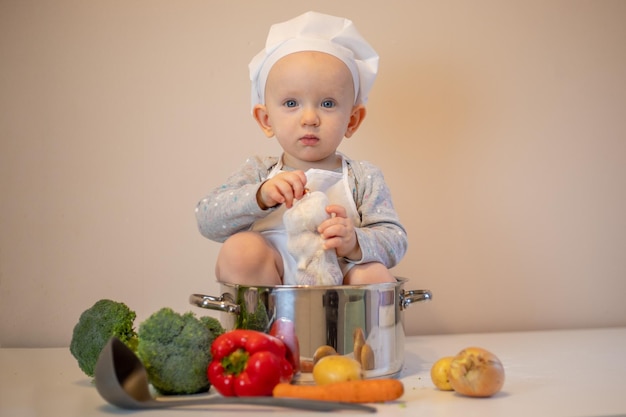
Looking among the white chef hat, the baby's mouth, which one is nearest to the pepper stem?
the baby's mouth

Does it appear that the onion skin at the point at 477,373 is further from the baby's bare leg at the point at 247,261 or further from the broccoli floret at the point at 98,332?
the broccoli floret at the point at 98,332

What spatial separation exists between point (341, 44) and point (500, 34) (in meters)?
0.66

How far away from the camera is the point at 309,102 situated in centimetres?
140

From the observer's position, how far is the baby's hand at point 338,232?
4.11ft

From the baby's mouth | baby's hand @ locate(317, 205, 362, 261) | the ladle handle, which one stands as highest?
the baby's mouth

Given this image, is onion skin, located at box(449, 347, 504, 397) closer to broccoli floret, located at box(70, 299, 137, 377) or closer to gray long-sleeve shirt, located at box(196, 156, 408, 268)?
gray long-sleeve shirt, located at box(196, 156, 408, 268)

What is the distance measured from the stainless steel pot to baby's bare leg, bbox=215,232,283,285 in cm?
4

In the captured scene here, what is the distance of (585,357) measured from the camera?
151 centimetres

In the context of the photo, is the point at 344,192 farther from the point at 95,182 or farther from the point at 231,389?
the point at 95,182

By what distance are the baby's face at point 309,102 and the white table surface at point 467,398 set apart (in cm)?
45

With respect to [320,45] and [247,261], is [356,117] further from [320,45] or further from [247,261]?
[247,261]

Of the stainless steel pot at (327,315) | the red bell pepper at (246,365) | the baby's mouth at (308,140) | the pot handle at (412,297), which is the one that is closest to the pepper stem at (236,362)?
the red bell pepper at (246,365)

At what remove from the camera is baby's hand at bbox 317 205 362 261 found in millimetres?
1254

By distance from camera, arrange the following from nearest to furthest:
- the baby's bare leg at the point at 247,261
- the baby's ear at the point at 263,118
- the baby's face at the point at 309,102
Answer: the baby's bare leg at the point at 247,261 < the baby's face at the point at 309,102 < the baby's ear at the point at 263,118
